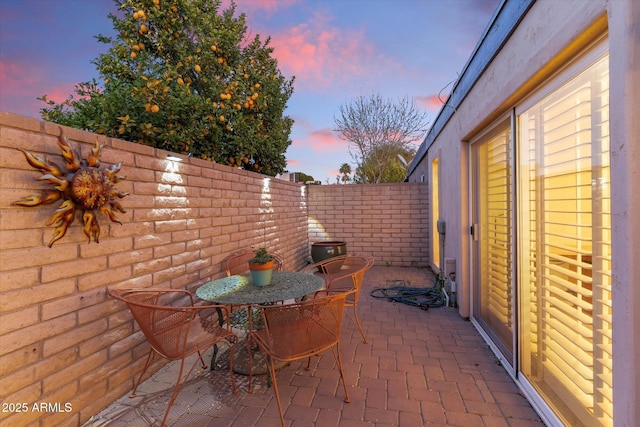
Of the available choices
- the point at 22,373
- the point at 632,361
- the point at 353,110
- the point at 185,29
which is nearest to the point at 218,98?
the point at 185,29

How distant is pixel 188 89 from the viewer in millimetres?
3734

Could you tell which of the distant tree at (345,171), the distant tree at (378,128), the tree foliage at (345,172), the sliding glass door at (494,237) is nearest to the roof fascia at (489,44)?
the sliding glass door at (494,237)

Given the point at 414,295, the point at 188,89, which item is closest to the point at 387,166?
the point at 414,295

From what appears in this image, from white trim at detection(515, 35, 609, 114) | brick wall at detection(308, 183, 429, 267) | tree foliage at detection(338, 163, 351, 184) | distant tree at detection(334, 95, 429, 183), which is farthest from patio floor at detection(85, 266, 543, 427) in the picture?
tree foliage at detection(338, 163, 351, 184)

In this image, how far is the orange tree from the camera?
133 inches

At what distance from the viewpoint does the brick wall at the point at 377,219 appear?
713 cm

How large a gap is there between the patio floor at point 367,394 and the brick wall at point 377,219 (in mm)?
3966

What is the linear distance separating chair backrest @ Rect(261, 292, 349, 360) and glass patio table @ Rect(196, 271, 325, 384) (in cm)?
20

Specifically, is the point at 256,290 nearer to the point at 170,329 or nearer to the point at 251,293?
the point at 251,293

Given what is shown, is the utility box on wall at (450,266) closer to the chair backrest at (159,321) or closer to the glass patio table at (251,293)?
the glass patio table at (251,293)

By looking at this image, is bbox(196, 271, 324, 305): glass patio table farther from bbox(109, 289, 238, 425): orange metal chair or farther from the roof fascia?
the roof fascia

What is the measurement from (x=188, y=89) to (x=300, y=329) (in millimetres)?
3191

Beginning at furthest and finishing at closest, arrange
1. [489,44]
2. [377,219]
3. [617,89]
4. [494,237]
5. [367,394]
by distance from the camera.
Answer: [377,219] → [494,237] → [489,44] → [367,394] → [617,89]

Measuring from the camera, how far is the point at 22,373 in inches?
62.9
